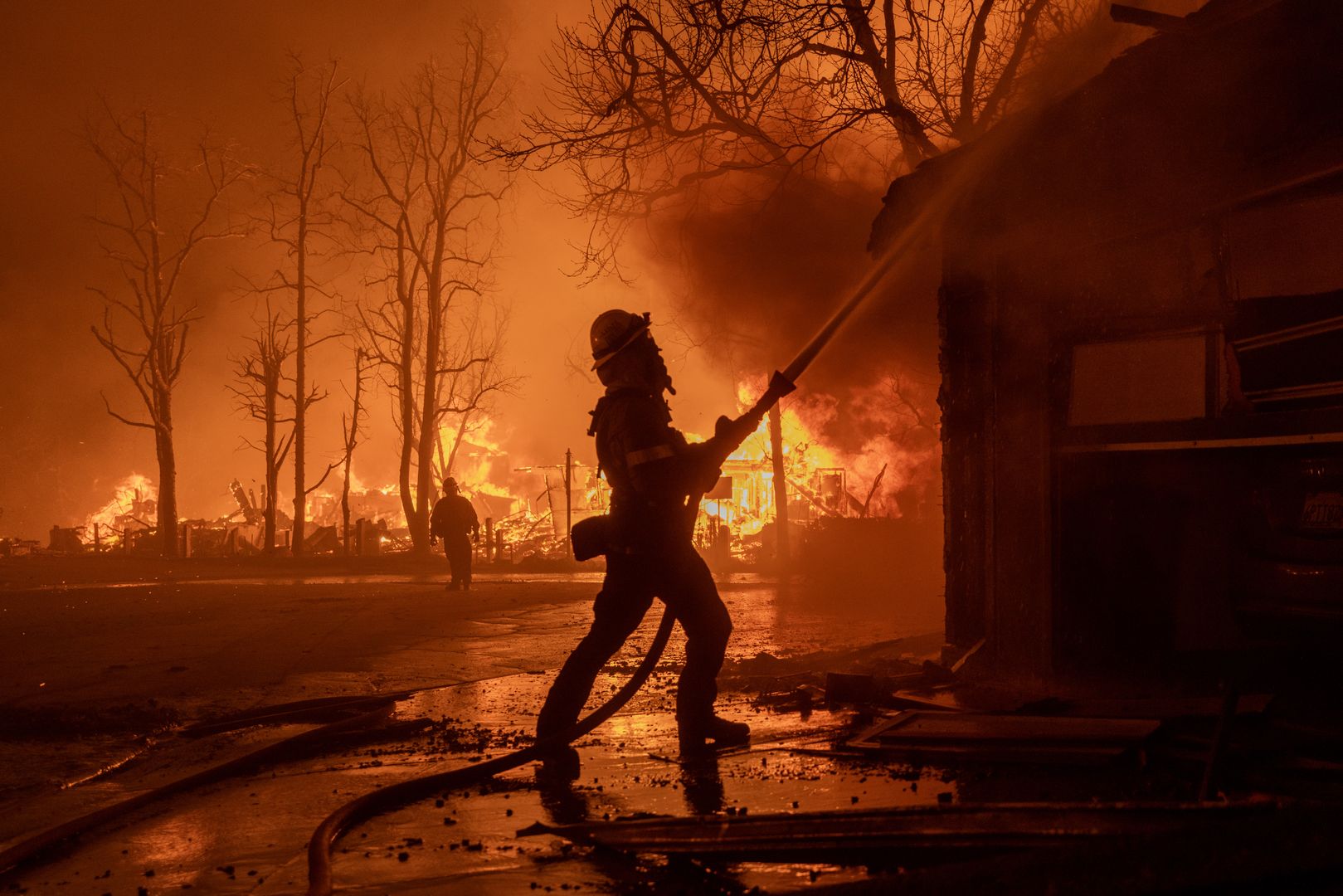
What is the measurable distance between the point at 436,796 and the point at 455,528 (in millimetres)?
14159

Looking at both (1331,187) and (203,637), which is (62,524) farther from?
(1331,187)

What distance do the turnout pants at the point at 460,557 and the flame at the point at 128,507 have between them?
46.2m

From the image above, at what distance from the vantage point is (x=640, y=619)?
5.04 meters

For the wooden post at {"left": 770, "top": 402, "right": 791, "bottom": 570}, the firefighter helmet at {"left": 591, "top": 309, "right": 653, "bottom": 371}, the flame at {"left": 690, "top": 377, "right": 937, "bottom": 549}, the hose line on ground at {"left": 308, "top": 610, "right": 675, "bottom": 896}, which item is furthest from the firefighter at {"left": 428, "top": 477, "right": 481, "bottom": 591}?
the firefighter helmet at {"left": 591, "top": 309, "right": 653, "bottom": 371}

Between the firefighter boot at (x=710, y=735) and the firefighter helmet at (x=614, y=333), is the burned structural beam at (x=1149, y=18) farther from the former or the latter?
the firefighter boot at (x=710, y=735)

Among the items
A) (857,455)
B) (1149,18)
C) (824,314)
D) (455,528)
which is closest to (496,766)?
(1149,18)

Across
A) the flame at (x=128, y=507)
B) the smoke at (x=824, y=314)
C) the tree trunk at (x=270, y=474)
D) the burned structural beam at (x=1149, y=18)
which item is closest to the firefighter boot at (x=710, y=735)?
the burned structural beam at (x=1149, y=18)

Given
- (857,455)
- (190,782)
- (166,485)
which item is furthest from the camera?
(166,485)

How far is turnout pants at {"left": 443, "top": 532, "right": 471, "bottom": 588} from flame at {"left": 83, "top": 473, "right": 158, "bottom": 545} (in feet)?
152

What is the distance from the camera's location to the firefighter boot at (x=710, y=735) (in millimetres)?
5238

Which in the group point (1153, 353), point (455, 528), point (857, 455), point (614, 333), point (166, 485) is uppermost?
point (166, 485)

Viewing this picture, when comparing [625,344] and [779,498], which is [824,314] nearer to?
[779,498]

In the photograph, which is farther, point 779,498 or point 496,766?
point 779,498

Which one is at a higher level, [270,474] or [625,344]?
[270,474]
